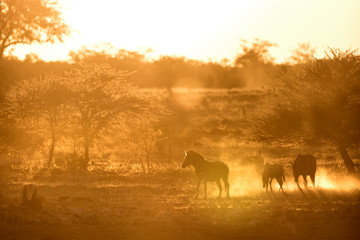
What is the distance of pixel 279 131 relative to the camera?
3030 centimetres

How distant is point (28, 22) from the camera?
3566 cm

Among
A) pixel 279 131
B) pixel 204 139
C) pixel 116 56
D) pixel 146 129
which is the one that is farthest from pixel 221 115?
pixel 116 56

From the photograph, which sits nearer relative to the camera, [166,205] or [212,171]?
[166,205]

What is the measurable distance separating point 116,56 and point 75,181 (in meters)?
81.1

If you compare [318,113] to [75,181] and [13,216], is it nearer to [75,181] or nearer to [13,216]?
[75,181]

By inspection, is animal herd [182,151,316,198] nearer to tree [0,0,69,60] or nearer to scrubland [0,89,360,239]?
scrubland [0,89,360,239]

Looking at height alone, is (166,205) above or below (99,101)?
below

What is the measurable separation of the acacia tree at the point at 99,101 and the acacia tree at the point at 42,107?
82 cm

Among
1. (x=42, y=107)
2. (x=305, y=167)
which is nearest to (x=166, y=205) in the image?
(x=305, y=167)

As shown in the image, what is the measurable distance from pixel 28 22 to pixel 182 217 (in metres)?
21.3

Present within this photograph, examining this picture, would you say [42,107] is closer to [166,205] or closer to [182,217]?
[166,205]

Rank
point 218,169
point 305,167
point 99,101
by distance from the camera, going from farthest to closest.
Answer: point 99,101 < point 305,167 < point 218,169

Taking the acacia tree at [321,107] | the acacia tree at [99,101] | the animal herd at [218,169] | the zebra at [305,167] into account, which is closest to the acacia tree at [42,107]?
the acacia tree at [99,101]

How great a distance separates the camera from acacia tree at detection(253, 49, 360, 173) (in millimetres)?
29250
